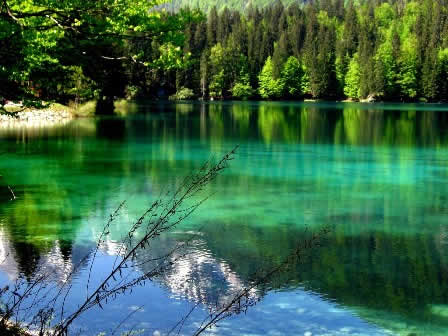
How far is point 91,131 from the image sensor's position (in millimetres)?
37688

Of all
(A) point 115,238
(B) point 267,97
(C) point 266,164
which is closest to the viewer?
(A) point 115,238

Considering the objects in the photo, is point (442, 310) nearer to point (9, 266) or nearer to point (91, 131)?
point (9, 266)

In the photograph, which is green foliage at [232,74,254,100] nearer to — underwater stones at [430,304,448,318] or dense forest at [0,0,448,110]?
dense forest at [0,0,448,110]

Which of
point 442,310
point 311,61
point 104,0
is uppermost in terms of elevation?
point 311,61

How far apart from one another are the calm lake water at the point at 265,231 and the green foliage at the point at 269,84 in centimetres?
11602

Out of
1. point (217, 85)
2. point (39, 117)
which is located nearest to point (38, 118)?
point (39, 117)

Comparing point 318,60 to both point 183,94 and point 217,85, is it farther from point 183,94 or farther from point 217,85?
point 183,94

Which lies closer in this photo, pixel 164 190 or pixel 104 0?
pixel 104 0

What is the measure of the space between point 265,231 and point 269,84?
436ft

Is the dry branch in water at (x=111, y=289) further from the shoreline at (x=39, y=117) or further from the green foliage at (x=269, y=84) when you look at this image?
the green foliage at (x=269, y=84)

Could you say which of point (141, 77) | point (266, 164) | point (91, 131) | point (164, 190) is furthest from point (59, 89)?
point (141, 77)

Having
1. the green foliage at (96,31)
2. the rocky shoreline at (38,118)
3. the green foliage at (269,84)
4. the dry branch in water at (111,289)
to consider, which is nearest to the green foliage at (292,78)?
the green foliage at (269,84)

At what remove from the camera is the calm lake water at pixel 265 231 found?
833 cm

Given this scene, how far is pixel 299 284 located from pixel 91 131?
3018 cm
